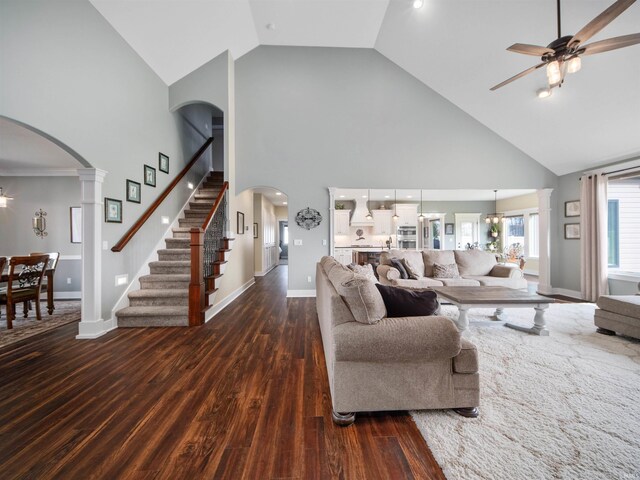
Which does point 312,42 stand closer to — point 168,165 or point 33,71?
point 168,165

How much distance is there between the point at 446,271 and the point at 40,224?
8.34 metres

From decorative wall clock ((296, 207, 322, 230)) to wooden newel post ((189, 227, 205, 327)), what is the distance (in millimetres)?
2270

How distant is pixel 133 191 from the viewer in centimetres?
409

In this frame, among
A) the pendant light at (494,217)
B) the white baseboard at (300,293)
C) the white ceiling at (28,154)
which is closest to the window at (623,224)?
the pendant light at (494,217)

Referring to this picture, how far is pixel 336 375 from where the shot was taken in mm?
1719

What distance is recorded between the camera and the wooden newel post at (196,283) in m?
3.74

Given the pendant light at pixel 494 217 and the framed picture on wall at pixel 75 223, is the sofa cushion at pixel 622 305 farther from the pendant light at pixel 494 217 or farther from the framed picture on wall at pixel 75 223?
the framed picture on wall at pixel 75 223

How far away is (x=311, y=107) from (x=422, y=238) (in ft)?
20.6

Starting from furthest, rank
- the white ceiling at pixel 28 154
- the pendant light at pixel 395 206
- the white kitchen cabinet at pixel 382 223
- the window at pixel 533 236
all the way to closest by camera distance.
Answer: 1. the white kitchen cabinet at pixel 382 223
2. the pendant light at pixel 395 206
3. the window at pixel 533 236
4. the white ceiling at pixel 28 154

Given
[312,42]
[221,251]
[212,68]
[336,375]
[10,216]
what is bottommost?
[336,375]

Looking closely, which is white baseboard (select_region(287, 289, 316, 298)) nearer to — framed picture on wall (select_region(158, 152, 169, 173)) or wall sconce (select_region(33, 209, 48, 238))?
framed picture on wall (select_region(158, 152, 169, 173))

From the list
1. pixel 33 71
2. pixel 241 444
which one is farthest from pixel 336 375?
pixel 33 71

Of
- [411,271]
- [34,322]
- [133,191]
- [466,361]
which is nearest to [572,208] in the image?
[411,271]

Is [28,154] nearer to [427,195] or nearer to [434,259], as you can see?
[434,259]
